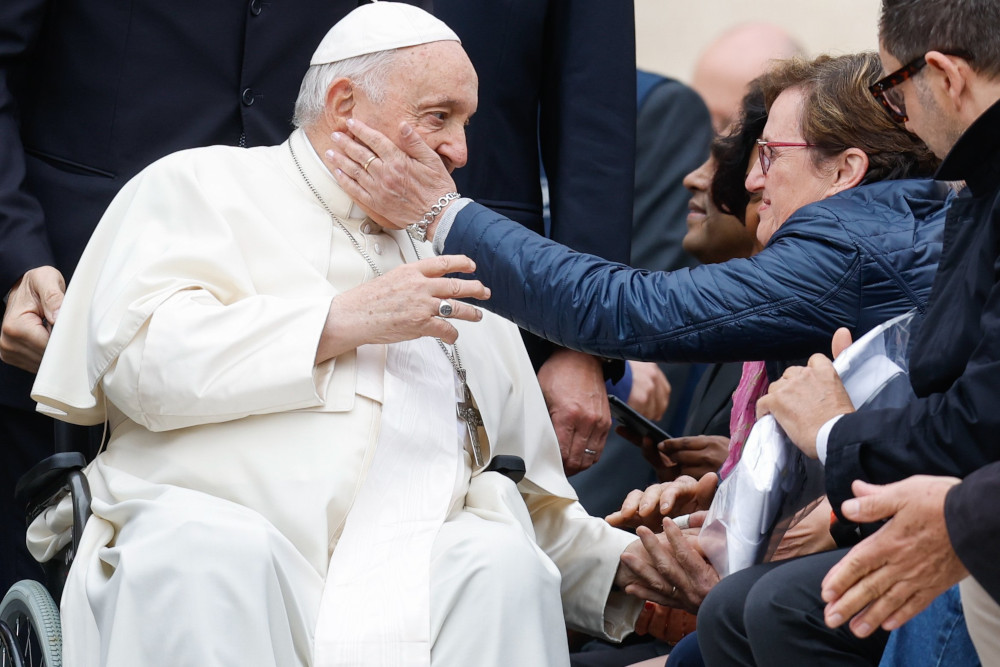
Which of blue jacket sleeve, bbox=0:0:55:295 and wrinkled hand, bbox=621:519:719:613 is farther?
blue jacket sleeve, bbox=0:0:55:295

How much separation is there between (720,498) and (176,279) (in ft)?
3.91

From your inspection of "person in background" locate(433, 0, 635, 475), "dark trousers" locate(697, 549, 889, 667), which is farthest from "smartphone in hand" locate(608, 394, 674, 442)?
"dark trousers" locate(697, 549, 889, 667)

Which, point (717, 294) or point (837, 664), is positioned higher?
point (717, 294)

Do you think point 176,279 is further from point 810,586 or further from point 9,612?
point 810,586

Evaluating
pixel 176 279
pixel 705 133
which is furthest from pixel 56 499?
pixel 705 133

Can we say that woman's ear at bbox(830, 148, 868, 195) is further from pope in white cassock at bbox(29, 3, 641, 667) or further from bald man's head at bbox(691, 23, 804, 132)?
bald man's head at bbox(691, 23, 804, 132)

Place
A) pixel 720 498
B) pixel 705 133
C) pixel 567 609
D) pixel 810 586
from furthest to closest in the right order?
1. pixel 705 133
2. pixel 567 609
3. pixel 720 498
4. pixel 810 586

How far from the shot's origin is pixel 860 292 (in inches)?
120

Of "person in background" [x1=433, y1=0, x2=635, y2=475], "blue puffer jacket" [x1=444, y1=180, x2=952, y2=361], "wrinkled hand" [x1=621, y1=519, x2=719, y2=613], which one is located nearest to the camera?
"blue puffer jacket" [x1=444, y1=180, x2=952, y2=361]

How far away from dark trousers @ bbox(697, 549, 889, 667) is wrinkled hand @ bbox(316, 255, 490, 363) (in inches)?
30.8

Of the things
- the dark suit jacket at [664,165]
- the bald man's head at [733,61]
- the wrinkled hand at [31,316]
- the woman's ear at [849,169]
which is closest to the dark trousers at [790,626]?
the woman's ear at [849,169]

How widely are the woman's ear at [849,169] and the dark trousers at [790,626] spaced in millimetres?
888

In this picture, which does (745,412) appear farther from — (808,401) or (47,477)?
(47,477)

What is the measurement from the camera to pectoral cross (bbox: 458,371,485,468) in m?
3.34
